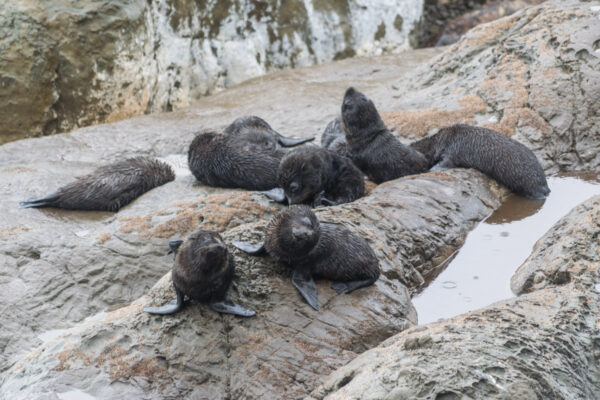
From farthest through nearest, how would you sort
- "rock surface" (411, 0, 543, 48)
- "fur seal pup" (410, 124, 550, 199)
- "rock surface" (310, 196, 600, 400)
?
1. "rock surface" (411, 0, 543, 48)
2. "fur seal pup" (410, 124, 550, 199)
3. "rock surface" (310, 196, 600, 400)

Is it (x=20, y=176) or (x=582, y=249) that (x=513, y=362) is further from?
(x=20, y=176)

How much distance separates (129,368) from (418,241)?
2.89m

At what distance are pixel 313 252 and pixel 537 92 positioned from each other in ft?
17.5

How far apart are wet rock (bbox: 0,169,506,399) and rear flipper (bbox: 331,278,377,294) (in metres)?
0.04

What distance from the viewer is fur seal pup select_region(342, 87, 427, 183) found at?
8086 mm

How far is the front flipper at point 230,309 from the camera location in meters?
4.75

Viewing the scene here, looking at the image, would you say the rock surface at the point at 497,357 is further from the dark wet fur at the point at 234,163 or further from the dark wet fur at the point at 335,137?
the dark wet fur at the point at 335,137

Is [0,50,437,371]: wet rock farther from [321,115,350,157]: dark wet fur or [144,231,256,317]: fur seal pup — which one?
[144,231,256,317]: fur seal pup

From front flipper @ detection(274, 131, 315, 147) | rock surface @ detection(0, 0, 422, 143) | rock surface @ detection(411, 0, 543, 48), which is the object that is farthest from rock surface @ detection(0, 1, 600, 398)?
rock surface @ detection(411, 0, 543, 48)

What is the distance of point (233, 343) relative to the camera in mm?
4672

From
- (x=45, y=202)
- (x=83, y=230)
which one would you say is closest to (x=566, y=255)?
(x=83, y=230)

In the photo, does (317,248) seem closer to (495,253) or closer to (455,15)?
(495,253)

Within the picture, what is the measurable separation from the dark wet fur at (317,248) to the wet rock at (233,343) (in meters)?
0.12

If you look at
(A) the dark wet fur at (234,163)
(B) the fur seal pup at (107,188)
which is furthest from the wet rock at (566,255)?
(B) the fur seal pup at (107,188)
